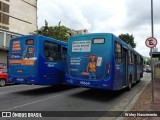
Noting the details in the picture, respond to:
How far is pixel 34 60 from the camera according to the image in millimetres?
11672

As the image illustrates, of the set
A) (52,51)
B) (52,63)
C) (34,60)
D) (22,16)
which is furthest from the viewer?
(22,16)

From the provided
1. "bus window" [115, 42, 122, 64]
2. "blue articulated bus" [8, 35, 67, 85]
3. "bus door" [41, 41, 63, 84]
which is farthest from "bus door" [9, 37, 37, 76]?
"bus window" [115, 42, 122, 64]

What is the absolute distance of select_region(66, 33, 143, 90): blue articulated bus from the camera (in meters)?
10.7

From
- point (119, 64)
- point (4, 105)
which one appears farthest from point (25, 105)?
point (119, 64)

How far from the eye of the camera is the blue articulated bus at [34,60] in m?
11.7

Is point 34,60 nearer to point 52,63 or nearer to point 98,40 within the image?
point 52,63

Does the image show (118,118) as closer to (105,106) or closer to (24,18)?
(105,106)

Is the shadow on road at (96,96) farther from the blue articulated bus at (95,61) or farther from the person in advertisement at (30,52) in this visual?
the person in advertisement at (30,52)

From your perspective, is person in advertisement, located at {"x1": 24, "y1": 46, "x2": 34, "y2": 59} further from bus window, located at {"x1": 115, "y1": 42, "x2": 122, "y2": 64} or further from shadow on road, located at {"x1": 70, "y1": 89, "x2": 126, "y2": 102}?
bus window, located at {"x1": 115, "y1": 42, "x2": 122, "y2": 64}

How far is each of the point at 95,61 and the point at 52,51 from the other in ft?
10.4

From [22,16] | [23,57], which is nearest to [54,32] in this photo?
[22,16]

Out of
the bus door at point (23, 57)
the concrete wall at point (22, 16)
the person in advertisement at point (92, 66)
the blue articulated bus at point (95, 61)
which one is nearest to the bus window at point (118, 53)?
the blue articulated bus at point (95, 61)

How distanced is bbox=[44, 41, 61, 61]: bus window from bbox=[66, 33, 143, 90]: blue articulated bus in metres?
1.26

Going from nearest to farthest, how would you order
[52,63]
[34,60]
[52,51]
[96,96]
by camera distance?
[34,60] → [96,96] → [52,63] → [52,51]
